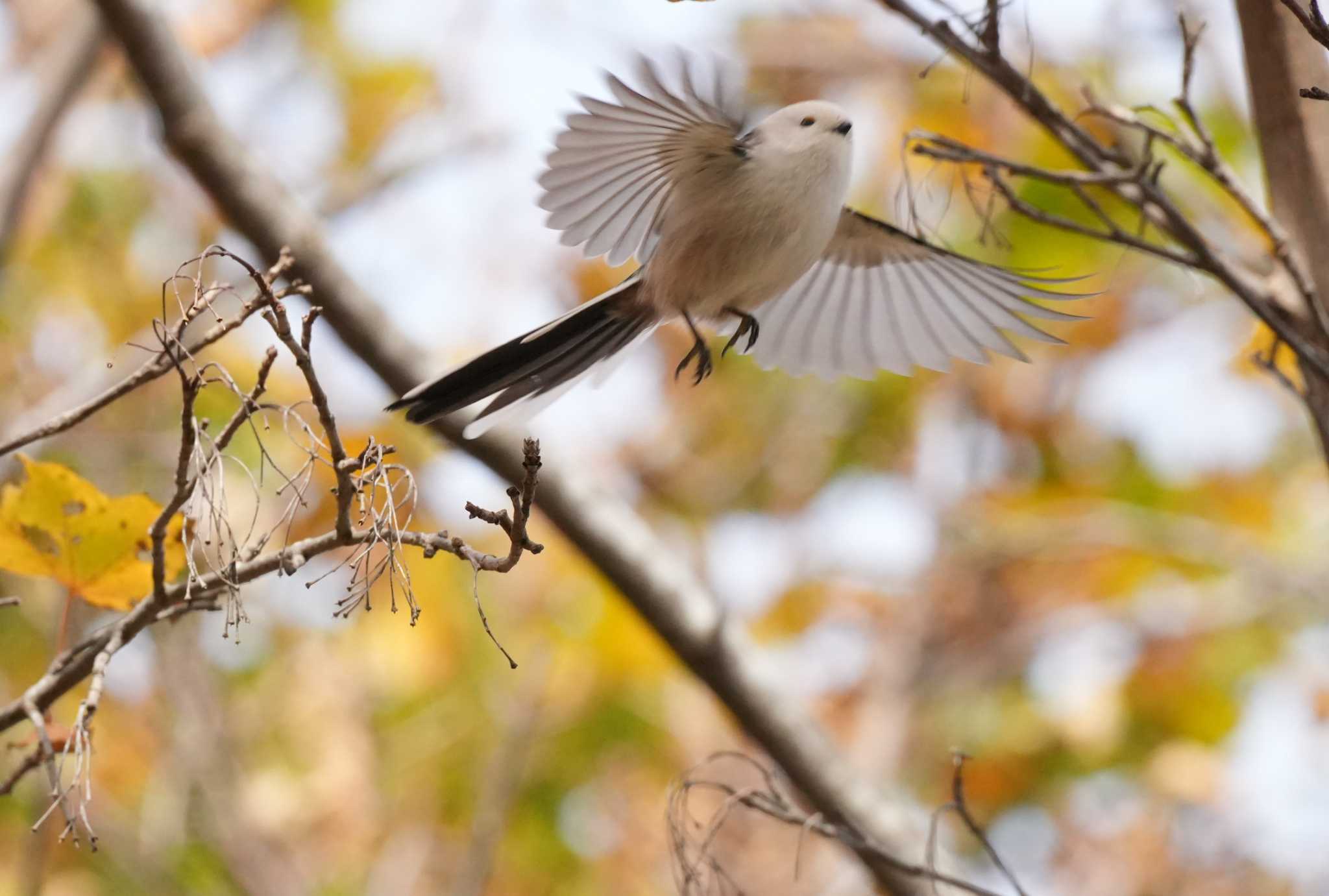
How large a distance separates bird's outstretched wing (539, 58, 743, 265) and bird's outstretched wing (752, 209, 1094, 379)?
379mm

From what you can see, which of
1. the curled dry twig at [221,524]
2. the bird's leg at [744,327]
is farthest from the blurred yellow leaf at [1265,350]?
the curled dry twig at [221,524]

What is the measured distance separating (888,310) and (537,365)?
0.69 m

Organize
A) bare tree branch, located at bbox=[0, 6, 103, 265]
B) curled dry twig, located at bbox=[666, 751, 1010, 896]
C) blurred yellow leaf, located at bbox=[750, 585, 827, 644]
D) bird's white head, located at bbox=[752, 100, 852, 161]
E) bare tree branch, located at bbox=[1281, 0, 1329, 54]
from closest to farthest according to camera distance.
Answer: bare tree branch, located at bbox=[1281, 0, 1329, 54]
curled dry twig, located at bbox=[666, 751, 1010, 896]
bird's white head, located at bbox=[752, 100, 852, 161]
bare tree branch, located at bbox=[0, 6, 103, 265]
blurred yellow leaf, located at bbox=[750, 585, 827, 644]

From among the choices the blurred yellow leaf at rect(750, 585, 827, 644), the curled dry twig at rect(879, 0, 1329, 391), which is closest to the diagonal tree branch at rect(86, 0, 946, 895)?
the curled dry twig at rect(879, 0, 1329, 391)

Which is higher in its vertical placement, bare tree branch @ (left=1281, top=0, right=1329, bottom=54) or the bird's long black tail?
the bird's long black tail

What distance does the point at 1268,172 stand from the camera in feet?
5.08

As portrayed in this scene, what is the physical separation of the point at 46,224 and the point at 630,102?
3.66 m

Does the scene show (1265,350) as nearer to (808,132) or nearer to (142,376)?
(808,132)

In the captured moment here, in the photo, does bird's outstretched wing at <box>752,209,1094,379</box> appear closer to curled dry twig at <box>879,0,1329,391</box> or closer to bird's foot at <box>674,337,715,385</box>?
bird's foot at <box>674,337,715,385</box>

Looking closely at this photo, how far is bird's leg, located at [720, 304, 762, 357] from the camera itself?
2010 mm

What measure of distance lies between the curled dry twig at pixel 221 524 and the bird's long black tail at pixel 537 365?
41cm

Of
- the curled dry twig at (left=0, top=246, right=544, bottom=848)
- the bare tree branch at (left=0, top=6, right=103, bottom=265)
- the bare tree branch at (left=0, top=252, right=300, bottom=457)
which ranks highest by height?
the bare tree branch at (left=0, top=6, right=103, bottom=265)

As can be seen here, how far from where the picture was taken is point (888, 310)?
227 centimetres

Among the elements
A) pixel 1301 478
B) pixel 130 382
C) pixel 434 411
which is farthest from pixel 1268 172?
pixel 1301 478
